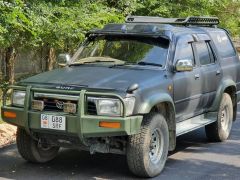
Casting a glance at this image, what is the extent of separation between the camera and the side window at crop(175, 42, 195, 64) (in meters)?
7.05

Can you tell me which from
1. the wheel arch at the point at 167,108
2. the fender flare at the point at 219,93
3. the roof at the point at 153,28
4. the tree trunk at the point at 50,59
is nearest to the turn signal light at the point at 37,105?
the wheel arch at the point at 167,108

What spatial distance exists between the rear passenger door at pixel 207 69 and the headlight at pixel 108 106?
2260 millimetres

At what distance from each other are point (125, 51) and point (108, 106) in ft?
4.91

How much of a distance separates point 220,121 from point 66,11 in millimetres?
4642

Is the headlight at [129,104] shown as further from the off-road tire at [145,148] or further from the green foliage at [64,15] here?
the green foliage at [64,15]

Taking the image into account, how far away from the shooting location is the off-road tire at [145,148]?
5.86 meters

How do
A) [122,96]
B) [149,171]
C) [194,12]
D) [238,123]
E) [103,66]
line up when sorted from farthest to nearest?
[194,12], [238,123], [103,66], [149,171], [122,96]

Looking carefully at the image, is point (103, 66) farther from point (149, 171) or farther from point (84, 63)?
point (149, 171)

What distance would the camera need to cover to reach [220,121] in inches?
320

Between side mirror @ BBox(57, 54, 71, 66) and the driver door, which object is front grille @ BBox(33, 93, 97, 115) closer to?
side mirror @ BBox(57, 54, 71, 66)

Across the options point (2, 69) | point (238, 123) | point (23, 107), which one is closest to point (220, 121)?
point (238, 123)

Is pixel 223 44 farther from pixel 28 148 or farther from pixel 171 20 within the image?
pixel 28 148

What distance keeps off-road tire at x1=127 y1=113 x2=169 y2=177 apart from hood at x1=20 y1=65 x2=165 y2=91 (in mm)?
503

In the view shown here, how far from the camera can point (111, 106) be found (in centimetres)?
570
